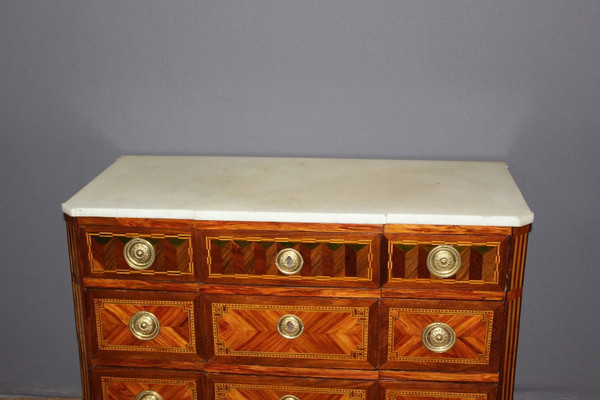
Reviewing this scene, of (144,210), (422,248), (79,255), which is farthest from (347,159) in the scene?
(79,255)

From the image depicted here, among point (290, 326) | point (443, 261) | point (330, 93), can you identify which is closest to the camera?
point (443, 261)

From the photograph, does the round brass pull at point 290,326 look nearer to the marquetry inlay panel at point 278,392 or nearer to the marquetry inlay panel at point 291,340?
the marquetry inlay panel at point 291,340

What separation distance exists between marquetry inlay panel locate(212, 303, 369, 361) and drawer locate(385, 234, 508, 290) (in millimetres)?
174

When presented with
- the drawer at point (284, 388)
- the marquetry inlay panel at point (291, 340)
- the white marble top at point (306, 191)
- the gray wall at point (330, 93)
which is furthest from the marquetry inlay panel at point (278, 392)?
the gray wall at point (330, 93)

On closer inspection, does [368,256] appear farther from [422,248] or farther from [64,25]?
[64,25]

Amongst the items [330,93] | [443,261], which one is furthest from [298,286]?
[330,93]

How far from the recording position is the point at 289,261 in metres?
2.08

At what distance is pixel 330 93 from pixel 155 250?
840mm

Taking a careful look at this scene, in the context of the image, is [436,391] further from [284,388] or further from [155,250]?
[155,250]

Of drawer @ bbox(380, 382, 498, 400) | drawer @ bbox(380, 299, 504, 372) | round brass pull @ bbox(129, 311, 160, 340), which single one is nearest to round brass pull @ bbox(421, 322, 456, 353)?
drawer @ bbox(380, 299, 504, 372)

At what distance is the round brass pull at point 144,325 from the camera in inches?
86.4

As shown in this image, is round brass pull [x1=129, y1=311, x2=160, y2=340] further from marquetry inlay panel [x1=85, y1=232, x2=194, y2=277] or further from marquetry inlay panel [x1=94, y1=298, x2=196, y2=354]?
marquetry inlay panel [x1=85, y1=232, x2=194, y2=277]

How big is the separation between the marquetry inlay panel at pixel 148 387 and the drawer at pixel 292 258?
0.40 meters

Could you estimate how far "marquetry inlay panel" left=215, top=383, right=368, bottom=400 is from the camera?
2.22 metres
